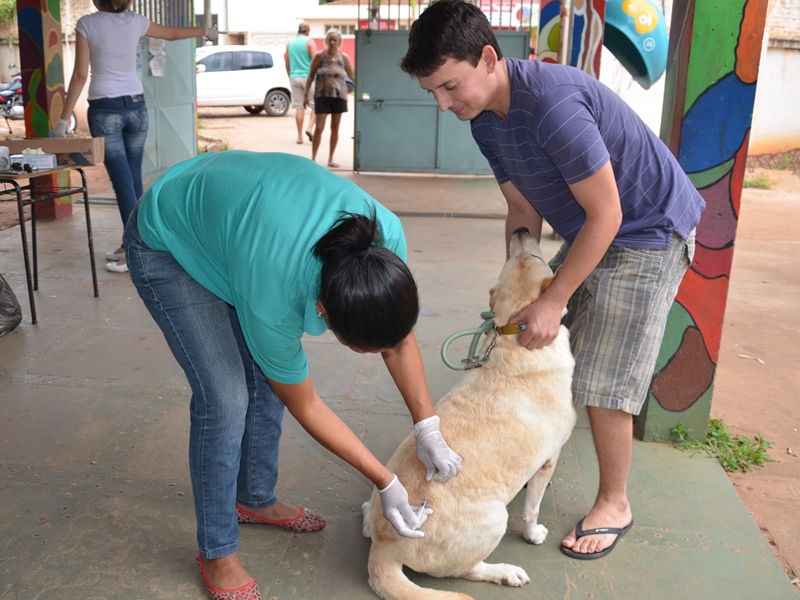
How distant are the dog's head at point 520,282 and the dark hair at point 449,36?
73 centimetres

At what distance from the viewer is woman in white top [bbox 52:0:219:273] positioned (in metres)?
5.64

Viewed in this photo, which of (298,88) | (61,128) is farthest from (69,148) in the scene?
(298,88)

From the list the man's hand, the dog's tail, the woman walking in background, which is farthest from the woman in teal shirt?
the woman walking in background

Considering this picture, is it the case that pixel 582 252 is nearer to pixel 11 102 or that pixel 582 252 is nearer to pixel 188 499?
pixel 188 499

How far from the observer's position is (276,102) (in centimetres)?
2012

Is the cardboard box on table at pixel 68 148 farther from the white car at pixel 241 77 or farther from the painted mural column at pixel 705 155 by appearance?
the white car at pixel 241 77

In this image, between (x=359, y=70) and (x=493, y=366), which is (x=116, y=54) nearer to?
(x=493, y=366)

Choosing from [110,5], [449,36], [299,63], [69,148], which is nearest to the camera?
[449,36]

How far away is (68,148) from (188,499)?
11.1ft

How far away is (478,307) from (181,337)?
11.4ft

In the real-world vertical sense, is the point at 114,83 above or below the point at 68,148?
above

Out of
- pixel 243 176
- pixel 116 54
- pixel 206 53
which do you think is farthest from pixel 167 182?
pixel 206 53

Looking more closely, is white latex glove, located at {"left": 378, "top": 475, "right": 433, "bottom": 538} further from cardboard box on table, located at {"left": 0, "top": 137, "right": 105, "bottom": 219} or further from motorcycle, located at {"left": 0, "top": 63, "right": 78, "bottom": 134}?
motorcycle, located at {"left": 0, "top": 63, "right": 78, "bottom": 134}

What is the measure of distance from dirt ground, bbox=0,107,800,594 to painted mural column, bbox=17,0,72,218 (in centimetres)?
114
